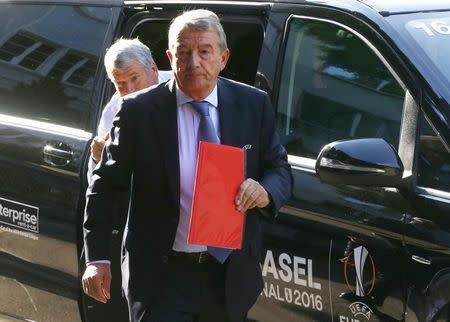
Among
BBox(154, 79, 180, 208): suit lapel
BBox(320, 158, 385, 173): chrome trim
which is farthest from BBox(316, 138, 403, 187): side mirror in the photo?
BBox(154, 79, 180, 208): suit lapel

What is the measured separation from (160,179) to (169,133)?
145 millimetres

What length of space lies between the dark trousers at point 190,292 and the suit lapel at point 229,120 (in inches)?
14.8

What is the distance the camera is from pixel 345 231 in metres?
3.75

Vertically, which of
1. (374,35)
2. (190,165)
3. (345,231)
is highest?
(374,35)

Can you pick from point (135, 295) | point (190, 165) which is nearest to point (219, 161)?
point (190, 165)

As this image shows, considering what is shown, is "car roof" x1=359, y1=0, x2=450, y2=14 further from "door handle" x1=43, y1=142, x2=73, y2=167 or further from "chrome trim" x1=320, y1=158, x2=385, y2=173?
"door handle" x1=43, y1=142, x2=73, y2=167

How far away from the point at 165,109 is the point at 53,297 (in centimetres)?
169

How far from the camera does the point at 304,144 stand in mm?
4129

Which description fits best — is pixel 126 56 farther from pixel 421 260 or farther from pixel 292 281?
pixel 421 260

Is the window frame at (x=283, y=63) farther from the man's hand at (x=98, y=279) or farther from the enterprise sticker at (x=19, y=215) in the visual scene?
the enterprise sticker at (x=19, y=215)

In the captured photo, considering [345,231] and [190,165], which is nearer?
[190,165]

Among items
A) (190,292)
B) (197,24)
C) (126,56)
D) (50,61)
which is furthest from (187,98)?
(50,61)

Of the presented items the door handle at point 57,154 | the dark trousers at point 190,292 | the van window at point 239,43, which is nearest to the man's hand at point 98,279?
the dark trousers at point 190,292

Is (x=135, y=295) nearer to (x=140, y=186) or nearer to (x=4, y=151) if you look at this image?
(x=140, y=186)
